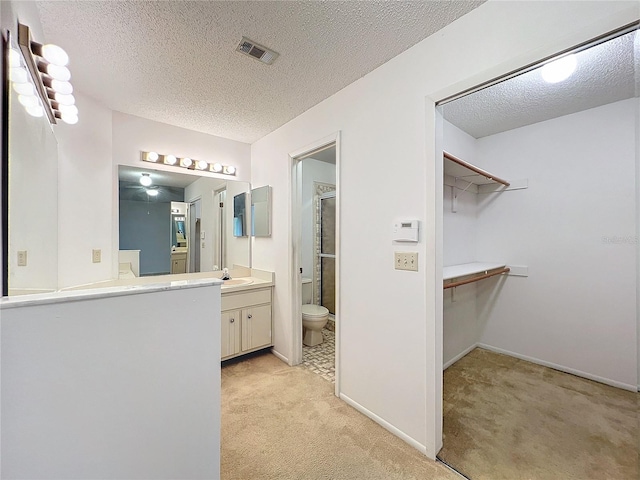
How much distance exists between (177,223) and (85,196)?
0.80 meters

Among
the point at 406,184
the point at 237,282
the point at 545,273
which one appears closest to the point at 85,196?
the point at 237,282

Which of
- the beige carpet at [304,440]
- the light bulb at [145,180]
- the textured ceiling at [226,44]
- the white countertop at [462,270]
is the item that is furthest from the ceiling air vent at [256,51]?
the beige carpet at [304,440]

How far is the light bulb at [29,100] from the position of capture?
3.31 feet

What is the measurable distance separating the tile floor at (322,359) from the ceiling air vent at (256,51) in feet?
8.35

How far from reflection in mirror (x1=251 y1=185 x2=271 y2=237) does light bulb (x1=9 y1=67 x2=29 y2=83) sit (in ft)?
6.37

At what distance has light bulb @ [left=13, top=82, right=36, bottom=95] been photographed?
972 millimetres

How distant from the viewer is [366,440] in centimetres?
164

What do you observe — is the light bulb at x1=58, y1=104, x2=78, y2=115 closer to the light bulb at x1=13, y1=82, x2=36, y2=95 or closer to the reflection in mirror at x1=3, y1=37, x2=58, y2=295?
the reflection in mirror at x1=3, y1=37, x2=58, y2=295

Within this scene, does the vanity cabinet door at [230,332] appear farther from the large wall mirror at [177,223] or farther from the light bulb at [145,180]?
the light bulb at [145,180]

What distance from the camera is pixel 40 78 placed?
1.23 m

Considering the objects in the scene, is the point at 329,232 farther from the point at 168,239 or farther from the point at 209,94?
the point at 209,94

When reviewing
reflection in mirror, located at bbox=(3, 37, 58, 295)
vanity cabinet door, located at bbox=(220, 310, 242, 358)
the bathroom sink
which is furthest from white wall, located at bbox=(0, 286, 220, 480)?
the bathroom sink

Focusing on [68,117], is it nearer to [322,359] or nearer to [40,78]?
[40,78]

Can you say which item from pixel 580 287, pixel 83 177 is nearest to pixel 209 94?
pixel 83 177
